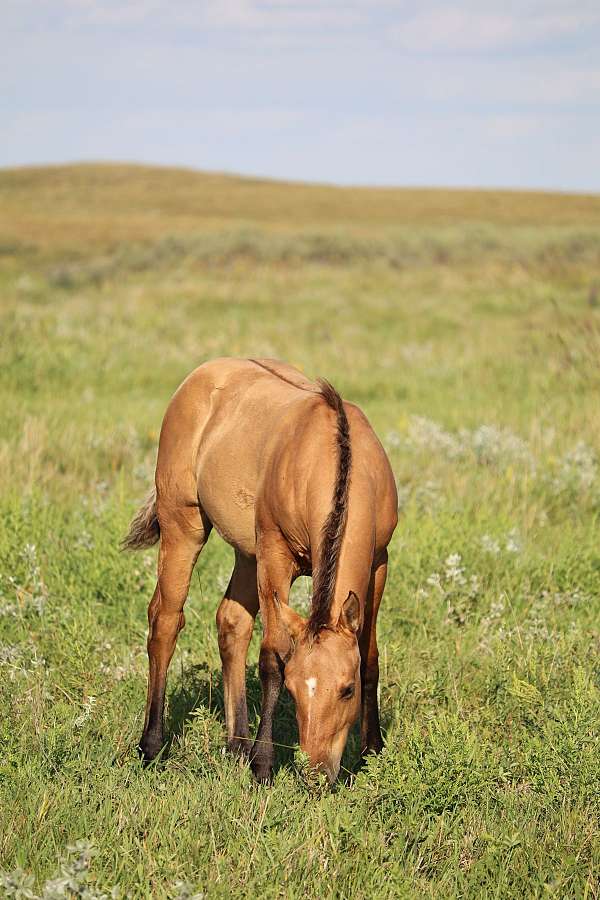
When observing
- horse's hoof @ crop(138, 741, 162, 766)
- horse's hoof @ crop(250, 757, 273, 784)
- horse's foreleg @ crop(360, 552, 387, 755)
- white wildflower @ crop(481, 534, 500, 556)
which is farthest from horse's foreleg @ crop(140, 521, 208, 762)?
white wildflower @ crop(481, 534, 500, 556)

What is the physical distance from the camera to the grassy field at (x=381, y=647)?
3.37 m

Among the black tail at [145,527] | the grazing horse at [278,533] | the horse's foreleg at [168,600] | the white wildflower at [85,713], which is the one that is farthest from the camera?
the black tail at [145,527]

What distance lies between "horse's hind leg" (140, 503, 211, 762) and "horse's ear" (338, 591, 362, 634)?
1.63 m

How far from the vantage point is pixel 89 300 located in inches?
753

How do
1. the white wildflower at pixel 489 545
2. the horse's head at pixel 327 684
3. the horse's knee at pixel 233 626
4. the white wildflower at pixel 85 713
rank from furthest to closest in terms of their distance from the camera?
the white wildflower at pixel 489 545, the horse's knee at pixel 233 626, the white wildflower at pixel 85 713, the horse's head at pixel 327 684

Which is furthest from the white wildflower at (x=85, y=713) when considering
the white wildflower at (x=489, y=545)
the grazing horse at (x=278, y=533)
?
the white wildflower at (x=489, y=545)

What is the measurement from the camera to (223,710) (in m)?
4.87

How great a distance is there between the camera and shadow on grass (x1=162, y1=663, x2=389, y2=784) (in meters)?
4.30

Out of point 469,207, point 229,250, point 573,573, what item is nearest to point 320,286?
point 229,250

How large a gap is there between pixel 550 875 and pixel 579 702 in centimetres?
99

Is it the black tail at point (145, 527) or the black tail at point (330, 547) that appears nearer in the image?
the black tail at point (330, 547)

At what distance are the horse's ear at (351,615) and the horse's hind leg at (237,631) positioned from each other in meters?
1.48

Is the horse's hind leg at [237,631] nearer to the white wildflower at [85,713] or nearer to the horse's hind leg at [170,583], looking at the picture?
the horse's hind leg at [170,583]

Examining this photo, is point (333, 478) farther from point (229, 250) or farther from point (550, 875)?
point (229, 250)
